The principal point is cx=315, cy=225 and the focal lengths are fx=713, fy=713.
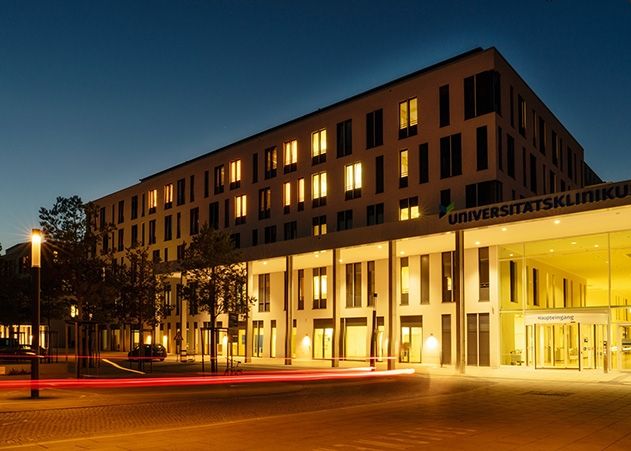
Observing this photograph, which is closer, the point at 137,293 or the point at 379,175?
the point at 137,293

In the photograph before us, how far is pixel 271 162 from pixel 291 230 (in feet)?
20.5

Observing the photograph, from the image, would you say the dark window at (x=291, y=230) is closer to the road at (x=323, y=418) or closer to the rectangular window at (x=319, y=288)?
the rectangular window at (x=319, y=288)

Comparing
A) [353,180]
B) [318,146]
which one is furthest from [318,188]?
[353,180]

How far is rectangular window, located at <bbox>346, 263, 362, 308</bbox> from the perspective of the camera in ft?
157

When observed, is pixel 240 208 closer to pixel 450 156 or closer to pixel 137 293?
pixel 137 293

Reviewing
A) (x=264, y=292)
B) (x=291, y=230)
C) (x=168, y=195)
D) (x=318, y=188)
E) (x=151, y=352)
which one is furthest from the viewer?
(x=168, y=195)

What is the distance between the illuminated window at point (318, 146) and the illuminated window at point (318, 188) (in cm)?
110

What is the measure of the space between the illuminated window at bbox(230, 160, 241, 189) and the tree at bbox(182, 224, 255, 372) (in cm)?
1808

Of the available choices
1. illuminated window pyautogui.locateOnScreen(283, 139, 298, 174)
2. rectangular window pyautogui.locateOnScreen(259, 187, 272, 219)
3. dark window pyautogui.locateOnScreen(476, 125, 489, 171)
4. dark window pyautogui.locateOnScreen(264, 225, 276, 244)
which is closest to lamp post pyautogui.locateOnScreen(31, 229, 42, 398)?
dark window pyautogui.locateOnScreen(476, 125, 489, 171)

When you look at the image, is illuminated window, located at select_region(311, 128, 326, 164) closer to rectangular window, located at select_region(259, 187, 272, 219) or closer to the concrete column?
rectangular window, located at select_region(259, 187, 272, 219)

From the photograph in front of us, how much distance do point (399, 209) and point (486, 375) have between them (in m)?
15.3

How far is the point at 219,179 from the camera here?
2491 inches

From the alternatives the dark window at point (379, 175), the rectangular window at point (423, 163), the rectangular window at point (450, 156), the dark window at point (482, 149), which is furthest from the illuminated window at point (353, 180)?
the dark window at point (482, 149)

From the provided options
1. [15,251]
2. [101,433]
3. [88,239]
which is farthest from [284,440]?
[15,251]
